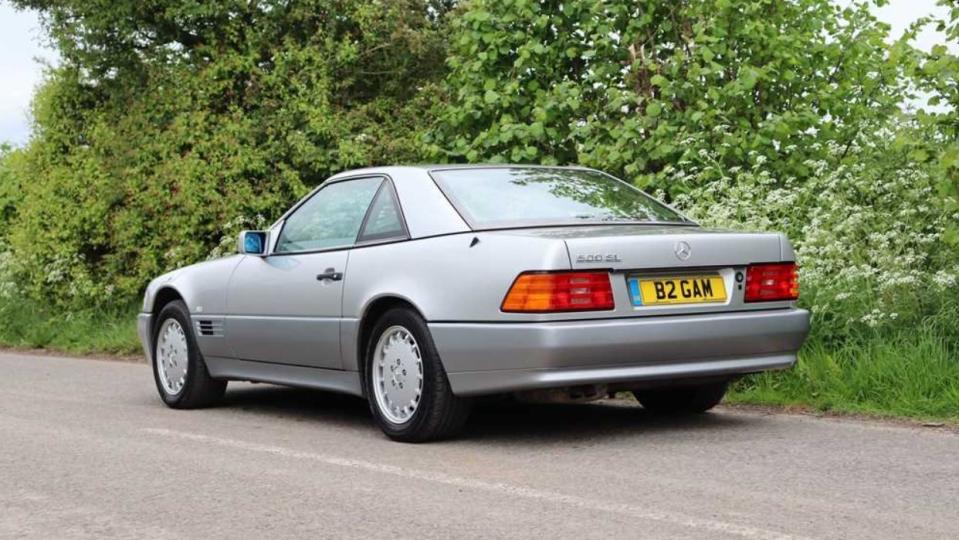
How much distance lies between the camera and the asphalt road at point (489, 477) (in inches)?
198

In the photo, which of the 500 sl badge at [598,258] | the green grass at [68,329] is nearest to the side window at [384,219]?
the 500 sl badge at [598,258]

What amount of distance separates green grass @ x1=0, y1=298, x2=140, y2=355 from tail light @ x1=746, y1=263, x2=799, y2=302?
367 inches

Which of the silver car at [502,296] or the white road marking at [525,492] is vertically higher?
the silver car at [502,296]

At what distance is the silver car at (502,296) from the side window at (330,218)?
1 centimetres

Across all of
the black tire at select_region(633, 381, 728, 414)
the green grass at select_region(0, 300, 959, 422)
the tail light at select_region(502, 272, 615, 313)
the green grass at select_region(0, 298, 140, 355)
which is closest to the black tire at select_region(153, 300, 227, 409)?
the black tire at select_region(633, 381, 728, 414)

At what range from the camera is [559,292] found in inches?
254

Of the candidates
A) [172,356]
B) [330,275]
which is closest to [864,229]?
[330,275]

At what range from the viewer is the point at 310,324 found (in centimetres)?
782

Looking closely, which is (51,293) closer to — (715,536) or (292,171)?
(292,171)

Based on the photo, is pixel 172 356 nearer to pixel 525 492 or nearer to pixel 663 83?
pixel 525 492

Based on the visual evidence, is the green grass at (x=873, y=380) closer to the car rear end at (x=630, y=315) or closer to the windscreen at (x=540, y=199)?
the car rear end at (x=630, y=315)

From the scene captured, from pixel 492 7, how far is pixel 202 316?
531 centimetres

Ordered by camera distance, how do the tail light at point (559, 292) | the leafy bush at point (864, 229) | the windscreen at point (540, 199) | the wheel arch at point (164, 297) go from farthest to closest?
1. the wheel arch at point (164, 297)
2. the leafy bush at point (864, 229)
3. the windscreen at point (540, 199)
4. the tail light at point (559, 292)

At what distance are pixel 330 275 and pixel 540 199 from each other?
1.26m
